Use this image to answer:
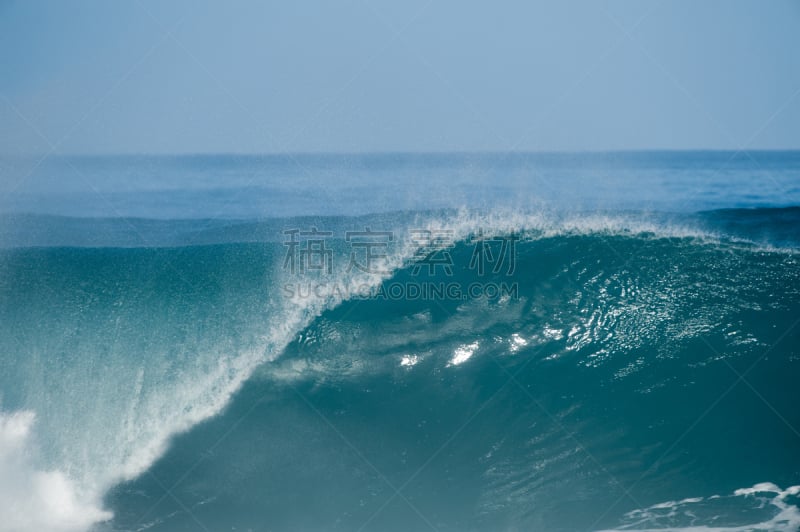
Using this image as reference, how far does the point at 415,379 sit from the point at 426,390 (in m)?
0.16

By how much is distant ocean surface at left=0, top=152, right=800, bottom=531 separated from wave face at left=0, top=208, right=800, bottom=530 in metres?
0.02

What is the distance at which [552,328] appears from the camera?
232 inches

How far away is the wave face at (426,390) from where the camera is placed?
4641mm

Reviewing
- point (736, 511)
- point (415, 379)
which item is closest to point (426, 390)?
point (415, 379)

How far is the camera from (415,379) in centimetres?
548

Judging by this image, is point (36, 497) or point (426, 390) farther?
point (426, 390)

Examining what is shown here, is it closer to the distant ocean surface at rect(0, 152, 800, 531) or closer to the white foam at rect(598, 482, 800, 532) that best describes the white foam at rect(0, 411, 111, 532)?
the distant ocean surface at rect(0, 152, 800, 531)

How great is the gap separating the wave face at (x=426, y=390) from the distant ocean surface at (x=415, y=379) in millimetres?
21

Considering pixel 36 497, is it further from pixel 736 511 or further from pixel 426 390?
pixel 736 511

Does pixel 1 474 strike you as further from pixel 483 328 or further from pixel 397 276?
pixel 483 328

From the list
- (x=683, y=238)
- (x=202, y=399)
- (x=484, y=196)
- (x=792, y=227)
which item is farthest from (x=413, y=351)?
(x=792, y=227)

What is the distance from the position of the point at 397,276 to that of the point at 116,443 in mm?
3398

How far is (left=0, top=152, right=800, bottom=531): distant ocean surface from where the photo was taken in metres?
4.65

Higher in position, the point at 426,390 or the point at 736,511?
the point at 426,390
